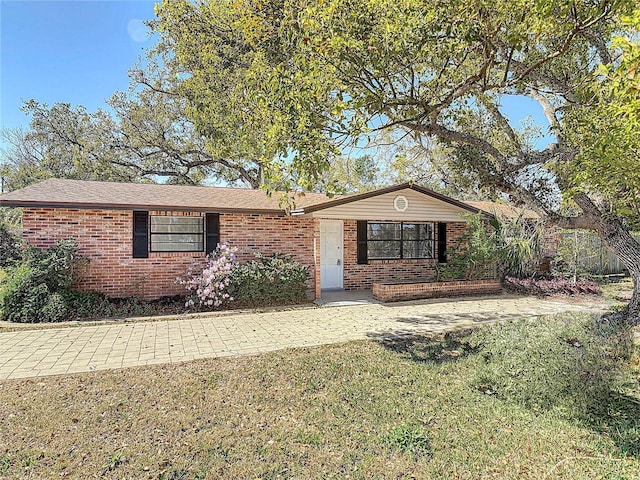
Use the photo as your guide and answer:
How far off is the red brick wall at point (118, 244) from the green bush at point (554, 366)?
24.5 ft

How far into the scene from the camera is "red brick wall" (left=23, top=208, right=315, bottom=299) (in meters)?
9.20

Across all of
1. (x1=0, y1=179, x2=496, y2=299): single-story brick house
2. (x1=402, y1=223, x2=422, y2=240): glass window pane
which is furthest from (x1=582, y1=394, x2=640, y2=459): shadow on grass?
(x1=402, y1=223, x2=422, y2=240): glass window pane

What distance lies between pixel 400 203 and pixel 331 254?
9.48ft

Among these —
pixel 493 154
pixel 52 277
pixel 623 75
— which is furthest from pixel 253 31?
pixel 52 277

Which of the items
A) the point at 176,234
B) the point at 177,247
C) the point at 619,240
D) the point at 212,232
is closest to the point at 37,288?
the point at 177,247

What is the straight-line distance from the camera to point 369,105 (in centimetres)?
572

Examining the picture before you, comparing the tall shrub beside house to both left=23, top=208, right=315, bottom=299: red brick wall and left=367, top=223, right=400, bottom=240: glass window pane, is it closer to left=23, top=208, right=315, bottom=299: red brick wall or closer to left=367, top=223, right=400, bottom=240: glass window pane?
left=23, top=208, right=315, bottom=299: red brick wall

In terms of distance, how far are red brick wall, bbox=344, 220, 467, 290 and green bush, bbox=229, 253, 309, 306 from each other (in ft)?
9.37

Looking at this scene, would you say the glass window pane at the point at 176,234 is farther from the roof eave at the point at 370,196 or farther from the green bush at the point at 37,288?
the roof eave at the point at 370,196

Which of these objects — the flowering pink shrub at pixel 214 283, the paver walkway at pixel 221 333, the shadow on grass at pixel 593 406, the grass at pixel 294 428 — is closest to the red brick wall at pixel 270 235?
the flowering pink shrub at pixel 214 283

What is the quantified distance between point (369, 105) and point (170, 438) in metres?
5.01

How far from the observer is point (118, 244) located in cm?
991

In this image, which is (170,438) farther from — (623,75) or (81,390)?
(623,75)

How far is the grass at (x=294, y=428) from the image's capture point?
3049 millimetres
